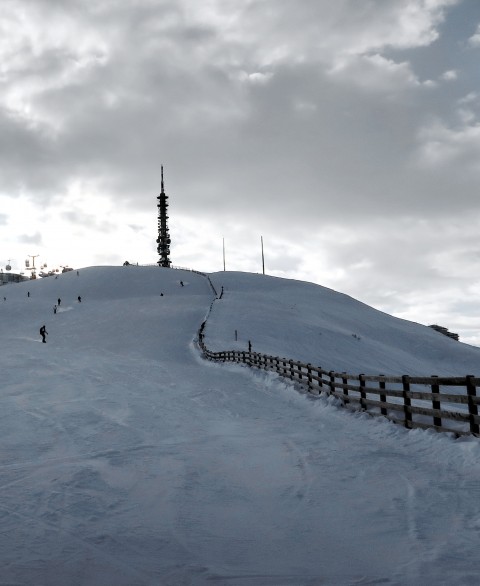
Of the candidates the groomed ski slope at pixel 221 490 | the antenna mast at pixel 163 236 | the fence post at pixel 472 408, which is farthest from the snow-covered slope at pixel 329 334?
the antenna mast at pixel 163 236

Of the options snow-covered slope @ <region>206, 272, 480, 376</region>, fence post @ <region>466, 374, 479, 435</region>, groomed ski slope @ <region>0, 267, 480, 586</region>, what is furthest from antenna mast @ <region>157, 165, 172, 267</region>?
fence post @ <region>466, 374, 479, 435</region>

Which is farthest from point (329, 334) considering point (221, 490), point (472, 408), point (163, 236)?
point (163, 236)

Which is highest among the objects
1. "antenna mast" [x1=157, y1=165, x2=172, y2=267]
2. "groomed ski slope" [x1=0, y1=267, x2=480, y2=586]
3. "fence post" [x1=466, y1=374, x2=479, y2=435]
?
"antenna mast" [x1=157, y1=165, x2=172, y2=267]

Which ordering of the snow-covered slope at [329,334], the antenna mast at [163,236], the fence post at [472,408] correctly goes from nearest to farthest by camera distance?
the fence post at [472,408] < the snow-covered slope at [329,334] < the antenna mast at [163,236]

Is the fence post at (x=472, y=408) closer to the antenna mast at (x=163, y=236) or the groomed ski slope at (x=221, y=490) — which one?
the groomed ski slope at (x=221, y=490)

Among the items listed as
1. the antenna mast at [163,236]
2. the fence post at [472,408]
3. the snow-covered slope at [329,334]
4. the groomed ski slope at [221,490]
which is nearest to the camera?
the groomed ski slope at [221,490]

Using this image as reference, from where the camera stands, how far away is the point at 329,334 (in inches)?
2628

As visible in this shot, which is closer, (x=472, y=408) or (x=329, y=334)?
(x=472, y=408)

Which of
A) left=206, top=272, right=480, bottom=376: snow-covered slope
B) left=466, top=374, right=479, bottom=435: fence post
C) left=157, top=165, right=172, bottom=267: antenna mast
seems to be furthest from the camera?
left=157, top=165, right=172, bottom=267: antenna mast

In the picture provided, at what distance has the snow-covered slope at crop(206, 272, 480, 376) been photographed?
54781 mm

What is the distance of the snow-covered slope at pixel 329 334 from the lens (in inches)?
2157

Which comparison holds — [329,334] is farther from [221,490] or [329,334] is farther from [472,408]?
[221,490]

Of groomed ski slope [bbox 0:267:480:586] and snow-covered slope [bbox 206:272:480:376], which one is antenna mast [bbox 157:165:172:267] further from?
groomed ski slope [bbox 0:267:480:586]

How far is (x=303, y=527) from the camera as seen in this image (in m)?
6.21
